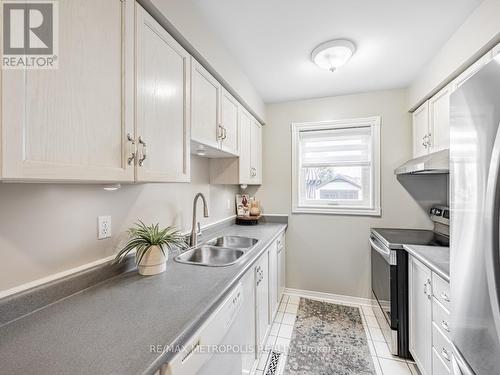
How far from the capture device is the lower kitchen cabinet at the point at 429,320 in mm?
1267

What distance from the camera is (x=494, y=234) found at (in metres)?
0.61

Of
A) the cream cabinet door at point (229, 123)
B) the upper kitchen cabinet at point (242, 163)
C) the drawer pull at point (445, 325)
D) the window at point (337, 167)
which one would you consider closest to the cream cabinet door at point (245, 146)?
the upper kitchen cabinet at point (242, 163)

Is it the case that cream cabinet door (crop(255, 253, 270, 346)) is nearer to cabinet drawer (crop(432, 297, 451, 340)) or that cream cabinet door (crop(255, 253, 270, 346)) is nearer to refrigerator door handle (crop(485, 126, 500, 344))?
cabinet drawer (crop(432, 297, 451, 340))

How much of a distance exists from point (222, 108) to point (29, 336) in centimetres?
163

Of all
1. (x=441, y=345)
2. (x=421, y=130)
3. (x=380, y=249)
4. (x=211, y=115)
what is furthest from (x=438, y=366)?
(x=211, y=115)

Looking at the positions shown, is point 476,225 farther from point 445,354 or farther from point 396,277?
point 396,277

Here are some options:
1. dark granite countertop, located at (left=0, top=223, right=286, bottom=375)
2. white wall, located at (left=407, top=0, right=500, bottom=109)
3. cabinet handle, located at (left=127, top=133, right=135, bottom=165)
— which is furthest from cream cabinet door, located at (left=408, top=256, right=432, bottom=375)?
cabinet handle, located at (left=127, top=133, right=135, bottom=165)

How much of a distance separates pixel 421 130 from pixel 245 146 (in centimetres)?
173

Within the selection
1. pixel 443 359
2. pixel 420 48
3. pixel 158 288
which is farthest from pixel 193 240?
pixel 420 48

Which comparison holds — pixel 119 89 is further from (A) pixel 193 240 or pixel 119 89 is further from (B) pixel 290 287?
(B) pixel 290 287

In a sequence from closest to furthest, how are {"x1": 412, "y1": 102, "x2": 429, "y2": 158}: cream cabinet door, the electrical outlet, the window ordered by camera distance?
the electrical outlet < {"x1": 412, "y1": 102, "x2": 429, "y2": 158}: cream cabinet door < the window

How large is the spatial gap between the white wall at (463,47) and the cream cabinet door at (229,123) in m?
1.65

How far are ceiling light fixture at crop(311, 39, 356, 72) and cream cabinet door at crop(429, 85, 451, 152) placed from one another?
830 millimetres

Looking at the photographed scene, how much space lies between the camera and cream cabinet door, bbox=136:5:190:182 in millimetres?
1016
